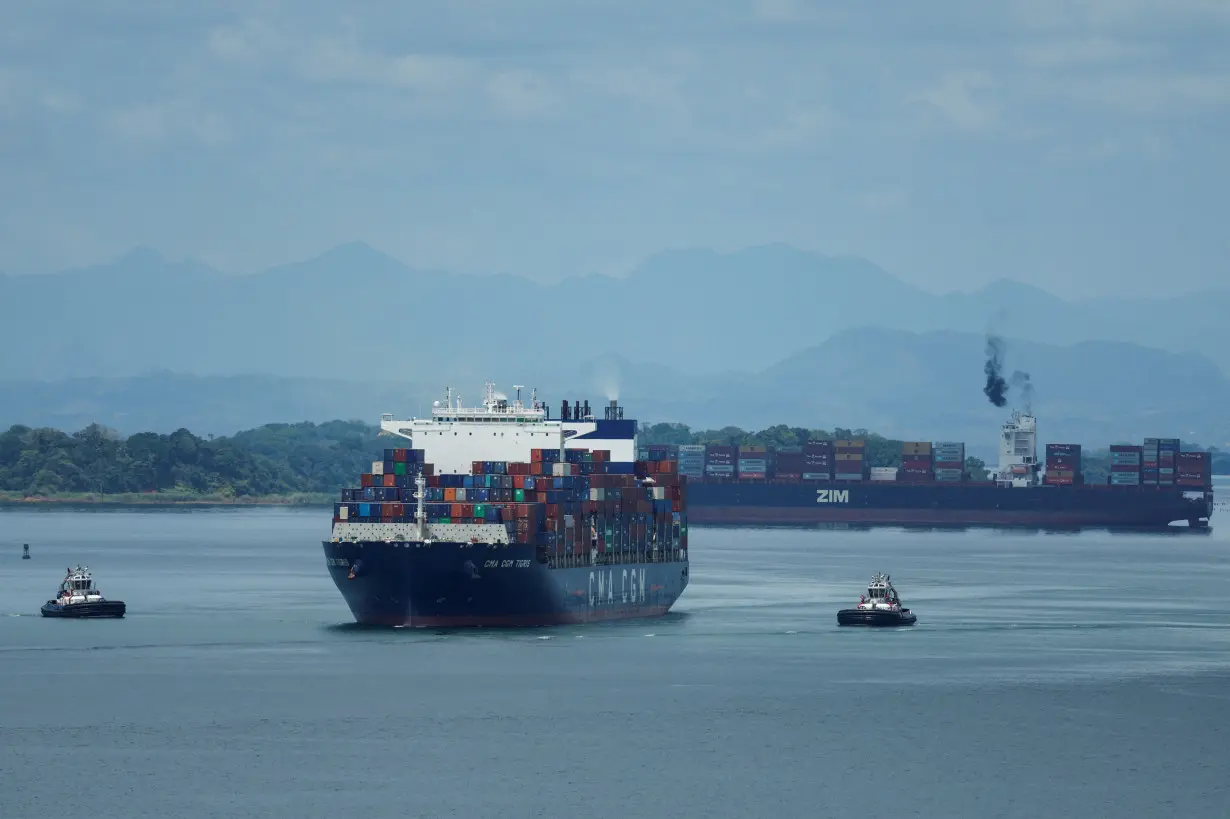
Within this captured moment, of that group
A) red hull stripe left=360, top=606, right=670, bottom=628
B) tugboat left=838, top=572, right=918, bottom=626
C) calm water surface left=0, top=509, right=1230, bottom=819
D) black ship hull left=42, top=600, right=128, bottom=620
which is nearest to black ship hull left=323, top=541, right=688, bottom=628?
red hull stripe left=360, top=606, right=670, bottom=628

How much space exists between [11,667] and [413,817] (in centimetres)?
2588

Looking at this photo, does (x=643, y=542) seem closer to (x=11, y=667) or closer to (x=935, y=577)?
(x=11, y=667)

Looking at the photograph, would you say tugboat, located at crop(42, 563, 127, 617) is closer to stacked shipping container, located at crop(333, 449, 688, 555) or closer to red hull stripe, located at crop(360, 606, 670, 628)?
stacked shipping container, located at crop(333, 449, 688, 555)

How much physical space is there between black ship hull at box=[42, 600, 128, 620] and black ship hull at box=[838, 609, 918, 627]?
91.9 feet

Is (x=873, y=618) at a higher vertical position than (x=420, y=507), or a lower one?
lower

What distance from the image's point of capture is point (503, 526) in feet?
244

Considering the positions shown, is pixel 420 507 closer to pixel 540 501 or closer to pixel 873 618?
pixel 540 501

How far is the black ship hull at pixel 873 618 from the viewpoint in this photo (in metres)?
85.6

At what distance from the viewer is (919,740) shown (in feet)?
184

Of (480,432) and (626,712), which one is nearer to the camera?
(626,712)

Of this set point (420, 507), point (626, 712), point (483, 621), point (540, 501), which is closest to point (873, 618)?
point (540, 501)

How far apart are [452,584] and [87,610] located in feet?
58.3

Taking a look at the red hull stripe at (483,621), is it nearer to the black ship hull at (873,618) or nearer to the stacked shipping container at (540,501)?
the stacked shipping container at (540,501)

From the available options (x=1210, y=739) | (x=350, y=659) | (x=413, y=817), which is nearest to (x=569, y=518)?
(x=350, y=659)
